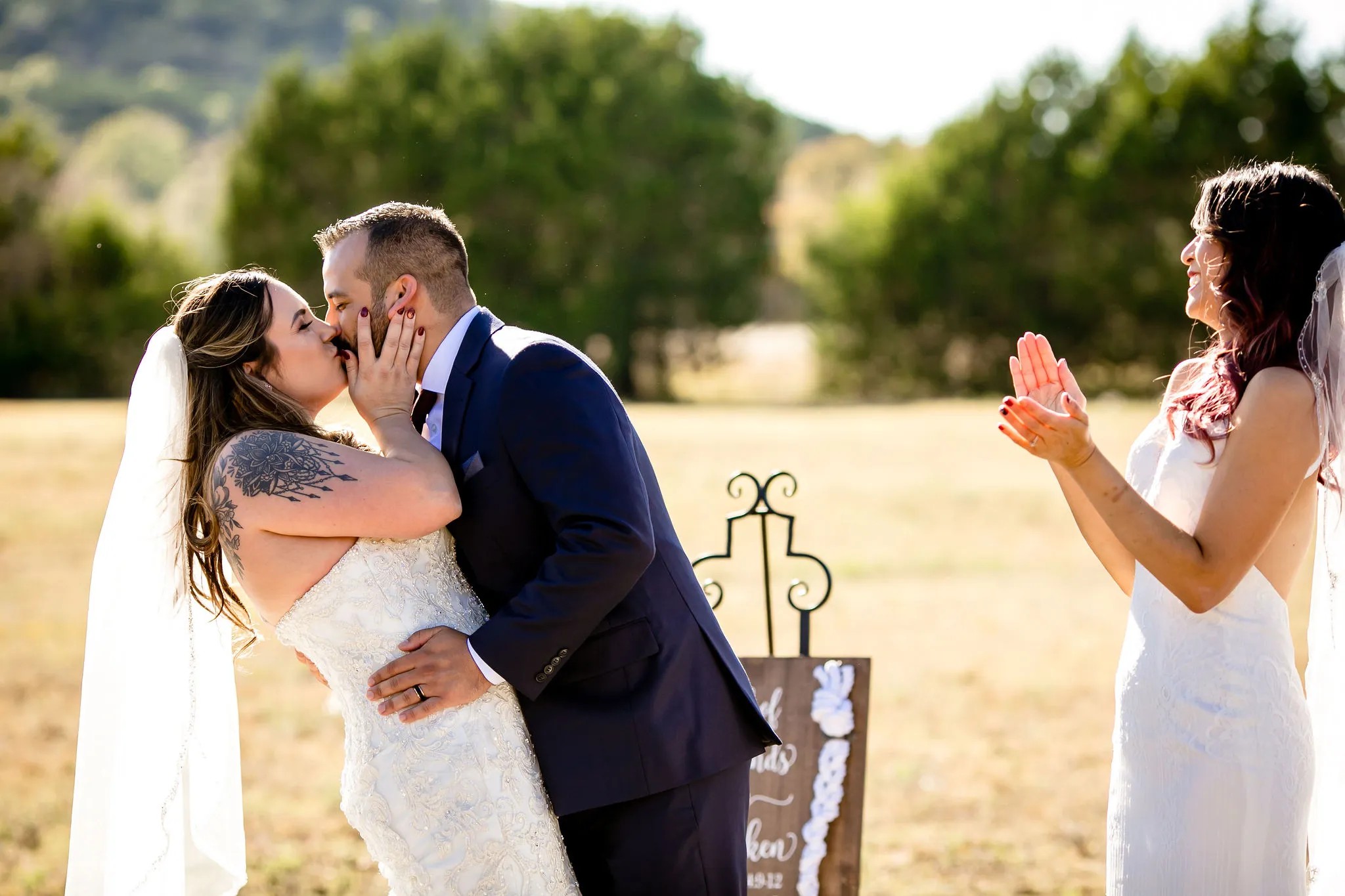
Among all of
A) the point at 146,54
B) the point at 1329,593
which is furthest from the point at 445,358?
the point at 146,54

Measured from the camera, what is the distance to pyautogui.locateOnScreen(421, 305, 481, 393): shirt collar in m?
3.41

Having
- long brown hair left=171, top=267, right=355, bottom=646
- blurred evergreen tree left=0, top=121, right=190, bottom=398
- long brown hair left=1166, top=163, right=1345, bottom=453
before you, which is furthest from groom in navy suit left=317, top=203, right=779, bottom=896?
blurred evergreen tree left=0, top=121, right=190, bottom=398

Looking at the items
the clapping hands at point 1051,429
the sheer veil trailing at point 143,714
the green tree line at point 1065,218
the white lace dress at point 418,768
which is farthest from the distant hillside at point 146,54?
the clapping hands at point 1051,429

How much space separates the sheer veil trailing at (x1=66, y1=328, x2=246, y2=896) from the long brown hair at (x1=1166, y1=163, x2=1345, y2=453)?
2957 mm

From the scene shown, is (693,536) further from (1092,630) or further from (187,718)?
(187,718)

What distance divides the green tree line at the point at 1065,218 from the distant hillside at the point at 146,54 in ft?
417

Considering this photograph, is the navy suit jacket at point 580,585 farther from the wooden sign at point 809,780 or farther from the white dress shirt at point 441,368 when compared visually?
the wooden sign at point 809,780

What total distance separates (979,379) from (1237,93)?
41.4 feet

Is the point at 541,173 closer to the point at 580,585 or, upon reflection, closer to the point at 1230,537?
the point at 580,585

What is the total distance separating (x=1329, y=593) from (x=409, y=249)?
270cm

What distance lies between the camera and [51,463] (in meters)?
21.6

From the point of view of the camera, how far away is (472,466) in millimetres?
3232

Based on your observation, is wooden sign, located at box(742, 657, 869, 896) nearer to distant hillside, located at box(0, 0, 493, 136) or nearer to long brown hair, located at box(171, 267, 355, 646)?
long brown hair, located at box(171, 267, 355, 646)

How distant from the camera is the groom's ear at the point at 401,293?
3.37 m
